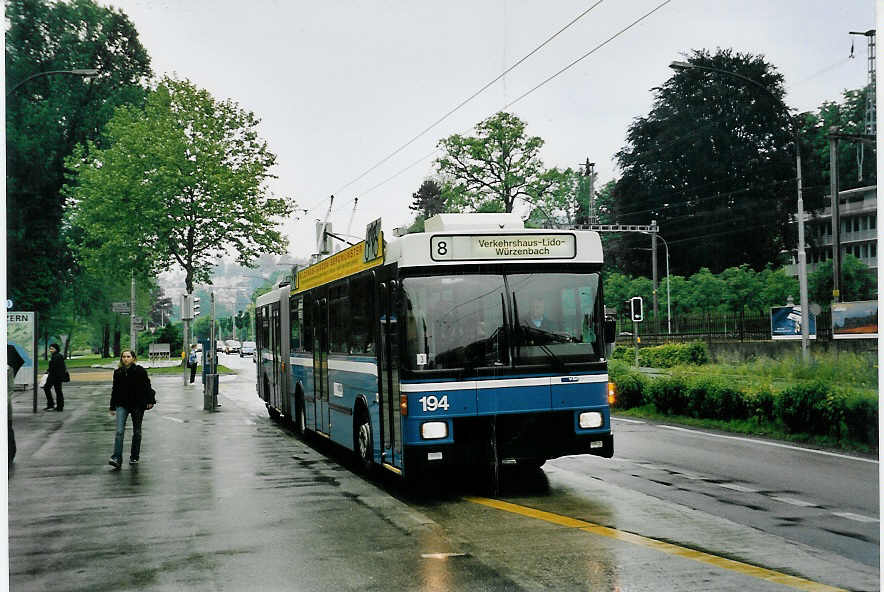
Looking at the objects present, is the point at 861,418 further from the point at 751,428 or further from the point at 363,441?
the point at 363,441

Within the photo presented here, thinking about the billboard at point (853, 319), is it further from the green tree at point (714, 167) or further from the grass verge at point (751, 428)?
the green tree at point (714, 167)

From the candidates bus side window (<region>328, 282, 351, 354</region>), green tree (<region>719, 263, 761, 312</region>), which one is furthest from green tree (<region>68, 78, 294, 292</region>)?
green tree (<region>719, 263, 761, 312</region>)

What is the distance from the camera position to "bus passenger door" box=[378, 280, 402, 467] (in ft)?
32.7

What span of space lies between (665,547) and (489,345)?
2.99 metres

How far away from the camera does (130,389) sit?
1350 cm

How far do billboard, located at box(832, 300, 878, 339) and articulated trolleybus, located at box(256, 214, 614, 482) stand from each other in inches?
494

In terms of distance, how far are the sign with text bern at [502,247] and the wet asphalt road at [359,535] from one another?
8.10 feet

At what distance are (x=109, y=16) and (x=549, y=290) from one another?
5686 mm

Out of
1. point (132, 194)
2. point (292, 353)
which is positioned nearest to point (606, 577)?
point (292, 353)

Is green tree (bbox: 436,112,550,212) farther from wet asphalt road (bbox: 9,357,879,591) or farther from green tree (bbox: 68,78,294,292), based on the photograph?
wet asphalt road (bbox: 9,357,879,591)

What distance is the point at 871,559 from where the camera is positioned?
7098mm

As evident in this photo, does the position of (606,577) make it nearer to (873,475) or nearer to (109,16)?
(873,475)

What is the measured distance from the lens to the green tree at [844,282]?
3356 centimetres

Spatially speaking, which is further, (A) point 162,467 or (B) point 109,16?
(A) point 162,467
